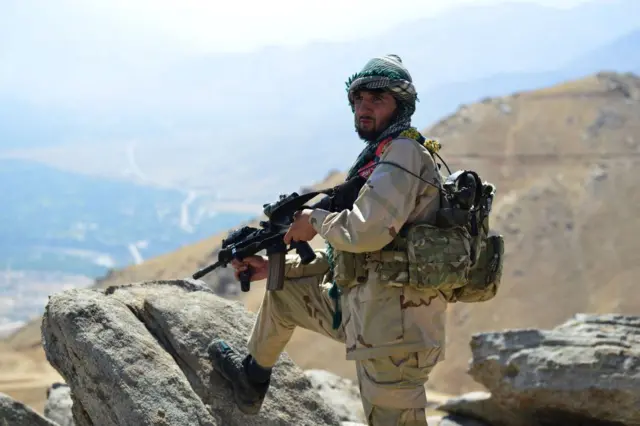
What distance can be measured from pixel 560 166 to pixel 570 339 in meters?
27.7

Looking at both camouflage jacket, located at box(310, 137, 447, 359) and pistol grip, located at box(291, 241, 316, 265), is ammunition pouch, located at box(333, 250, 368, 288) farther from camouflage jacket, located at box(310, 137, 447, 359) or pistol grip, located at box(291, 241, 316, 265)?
pistol grip, located at box(291, 241, 316, 265)

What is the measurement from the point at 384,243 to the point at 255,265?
1.21 m

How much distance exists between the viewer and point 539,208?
3095cm

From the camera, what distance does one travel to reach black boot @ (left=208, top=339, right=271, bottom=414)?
5410mm

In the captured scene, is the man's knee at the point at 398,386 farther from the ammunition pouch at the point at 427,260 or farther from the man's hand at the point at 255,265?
the man's hand at the point at 255,265

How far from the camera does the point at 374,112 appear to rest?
4.68 meters

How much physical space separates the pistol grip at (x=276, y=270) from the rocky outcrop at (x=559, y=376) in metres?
3.48

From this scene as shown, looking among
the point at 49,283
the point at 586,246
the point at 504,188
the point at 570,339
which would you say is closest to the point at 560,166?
the point at 504,188

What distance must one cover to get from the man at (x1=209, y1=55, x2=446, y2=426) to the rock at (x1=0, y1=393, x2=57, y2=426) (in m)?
2.81

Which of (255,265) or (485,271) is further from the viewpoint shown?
(255,265)

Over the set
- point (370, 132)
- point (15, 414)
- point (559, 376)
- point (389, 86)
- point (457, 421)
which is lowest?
point (15, 414)

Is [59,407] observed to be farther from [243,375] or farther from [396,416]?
[396,416]

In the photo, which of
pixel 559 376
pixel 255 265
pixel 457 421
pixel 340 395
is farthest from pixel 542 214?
pixel 255 265

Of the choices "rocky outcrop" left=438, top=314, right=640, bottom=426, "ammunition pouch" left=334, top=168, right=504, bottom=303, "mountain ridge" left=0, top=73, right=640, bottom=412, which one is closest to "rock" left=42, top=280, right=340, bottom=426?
"ammunition pouch" left=334, top=168, right=504, bottom=303
